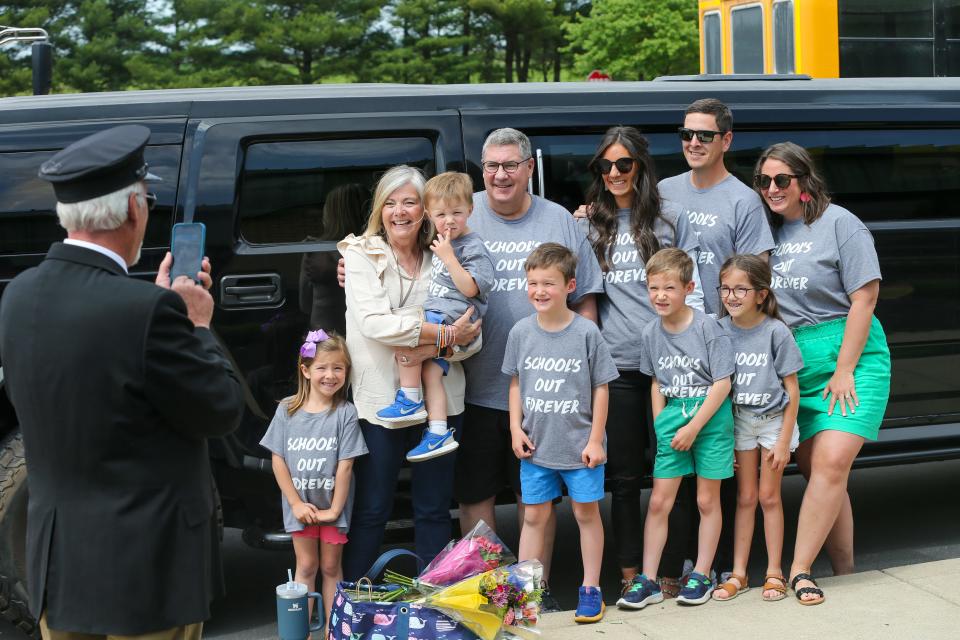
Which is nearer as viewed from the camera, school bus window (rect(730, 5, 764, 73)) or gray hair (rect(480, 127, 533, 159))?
gray hair (rect(480, 127, 533, 159))

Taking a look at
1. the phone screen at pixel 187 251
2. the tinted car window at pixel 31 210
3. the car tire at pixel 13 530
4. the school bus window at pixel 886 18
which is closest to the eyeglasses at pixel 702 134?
the tinted car window at pixel 31 210

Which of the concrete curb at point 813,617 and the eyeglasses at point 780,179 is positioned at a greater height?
the eyeglasses at point 780,179

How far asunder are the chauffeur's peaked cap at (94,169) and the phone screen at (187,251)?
393 mm

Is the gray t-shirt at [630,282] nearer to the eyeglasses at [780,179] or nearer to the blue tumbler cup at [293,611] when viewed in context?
the eyeglasses at [780,179]

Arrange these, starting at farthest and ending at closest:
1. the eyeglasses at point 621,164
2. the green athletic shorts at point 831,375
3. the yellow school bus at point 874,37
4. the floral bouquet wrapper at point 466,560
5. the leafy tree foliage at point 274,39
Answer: the leafy tree foliage at point 274,39
the yellow school bus at point 874,37
the green athletic shorts at point 831,375
the eyeglasses at point 621,164
the floral bouquet wrapper at point 466,560

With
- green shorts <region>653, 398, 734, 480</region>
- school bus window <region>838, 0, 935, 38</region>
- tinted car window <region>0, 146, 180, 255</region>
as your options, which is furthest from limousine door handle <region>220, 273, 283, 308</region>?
school bus window <region>838, 0, 935, 38</region>

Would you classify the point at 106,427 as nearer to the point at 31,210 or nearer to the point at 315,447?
the point at 315,447

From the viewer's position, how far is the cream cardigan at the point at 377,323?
418 centimetres

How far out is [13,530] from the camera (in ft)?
14.1

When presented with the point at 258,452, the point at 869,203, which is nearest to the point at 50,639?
the point at 258,452

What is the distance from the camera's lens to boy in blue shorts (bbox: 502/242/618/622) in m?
4.27

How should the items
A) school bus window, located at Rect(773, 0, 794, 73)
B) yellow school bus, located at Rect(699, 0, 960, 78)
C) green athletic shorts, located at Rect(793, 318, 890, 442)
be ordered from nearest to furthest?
green athletic shorts, located at Rect(793, 318, 890, 442), yellow school bus, located at Rect(699, 0, 960, 78), school bus window, located at Rect(773, 0, 794, 73)

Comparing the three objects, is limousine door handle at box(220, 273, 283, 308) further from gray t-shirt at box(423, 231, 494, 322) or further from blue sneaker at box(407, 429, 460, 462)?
blue sneaker at box(407, 429, 460, 462)

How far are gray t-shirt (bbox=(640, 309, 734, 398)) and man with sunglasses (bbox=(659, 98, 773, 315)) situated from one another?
9.7 inches
